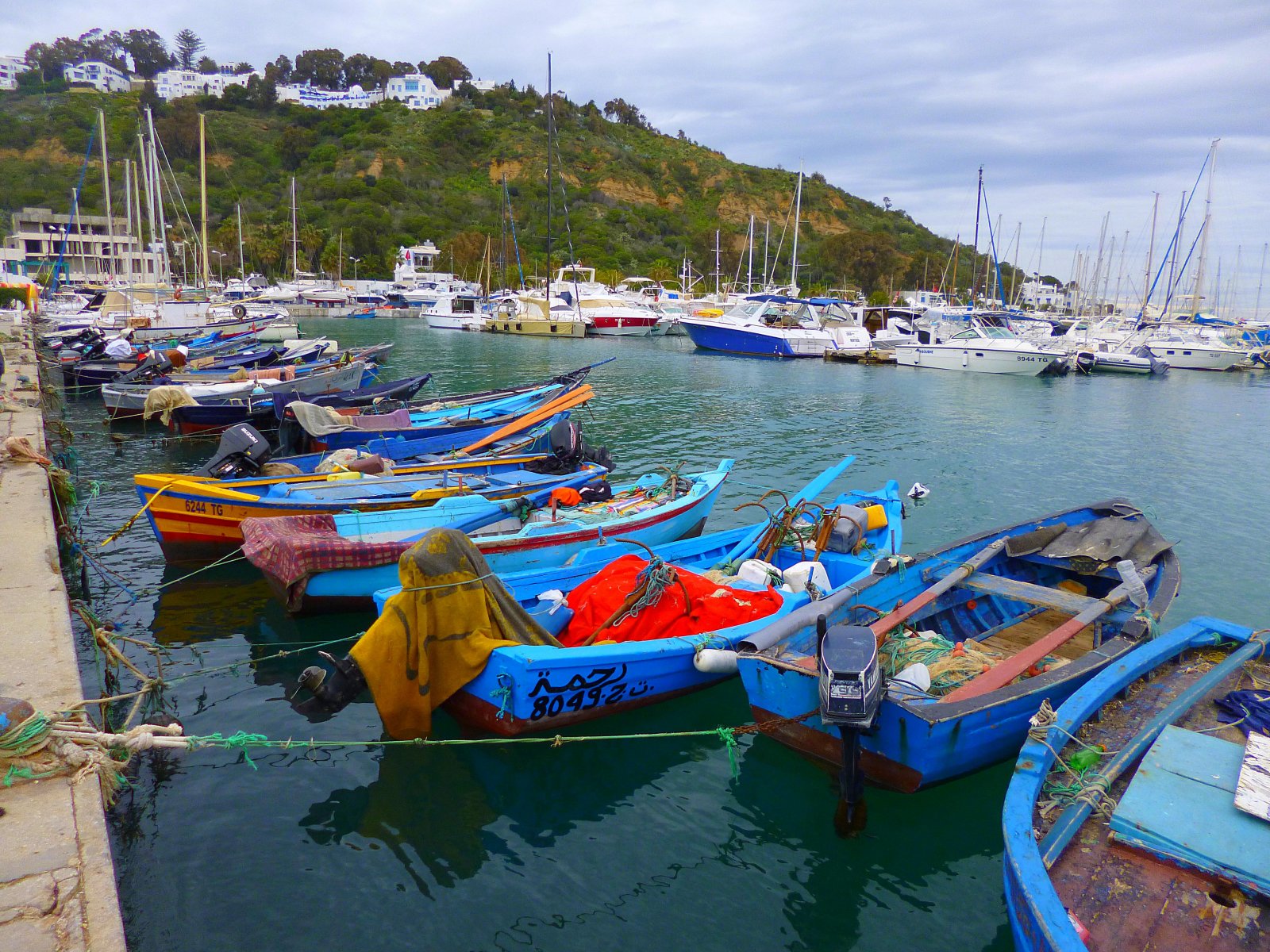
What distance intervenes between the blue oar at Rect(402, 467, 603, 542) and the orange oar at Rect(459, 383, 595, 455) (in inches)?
166

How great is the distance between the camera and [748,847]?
18.7 ft

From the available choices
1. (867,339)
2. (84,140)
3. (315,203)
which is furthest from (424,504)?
(84,140)

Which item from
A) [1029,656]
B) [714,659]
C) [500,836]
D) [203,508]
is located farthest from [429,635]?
[203,508]

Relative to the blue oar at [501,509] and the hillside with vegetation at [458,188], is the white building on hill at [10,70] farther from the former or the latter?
the blue oar at [501,509]

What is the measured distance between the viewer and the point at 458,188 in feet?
357

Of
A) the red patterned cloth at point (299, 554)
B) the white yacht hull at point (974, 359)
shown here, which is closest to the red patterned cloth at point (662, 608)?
the red patterned cloth at point (299, 554)

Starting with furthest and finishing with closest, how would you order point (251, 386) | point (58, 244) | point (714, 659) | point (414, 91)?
Result: point (414, 91)
point (58, 244)
point (251, 386)
point (714, 659)

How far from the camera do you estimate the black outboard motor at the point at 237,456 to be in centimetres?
1167

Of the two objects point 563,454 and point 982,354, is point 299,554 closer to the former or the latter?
point 563,454

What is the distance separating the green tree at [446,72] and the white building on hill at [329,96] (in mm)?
11553

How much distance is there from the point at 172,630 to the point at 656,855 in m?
6.50

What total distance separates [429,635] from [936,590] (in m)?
4.54

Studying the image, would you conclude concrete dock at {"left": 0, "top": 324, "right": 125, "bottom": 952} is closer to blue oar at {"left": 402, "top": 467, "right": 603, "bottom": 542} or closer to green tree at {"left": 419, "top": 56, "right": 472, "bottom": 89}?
blue oar at {"left": 402, "top": 467, "right": 603, "bottom": 542}

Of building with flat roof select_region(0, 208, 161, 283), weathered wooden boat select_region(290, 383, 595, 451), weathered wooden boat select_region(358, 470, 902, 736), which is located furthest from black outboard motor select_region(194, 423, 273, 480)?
building with flat roof select_region(0, 208, 161, 283)
